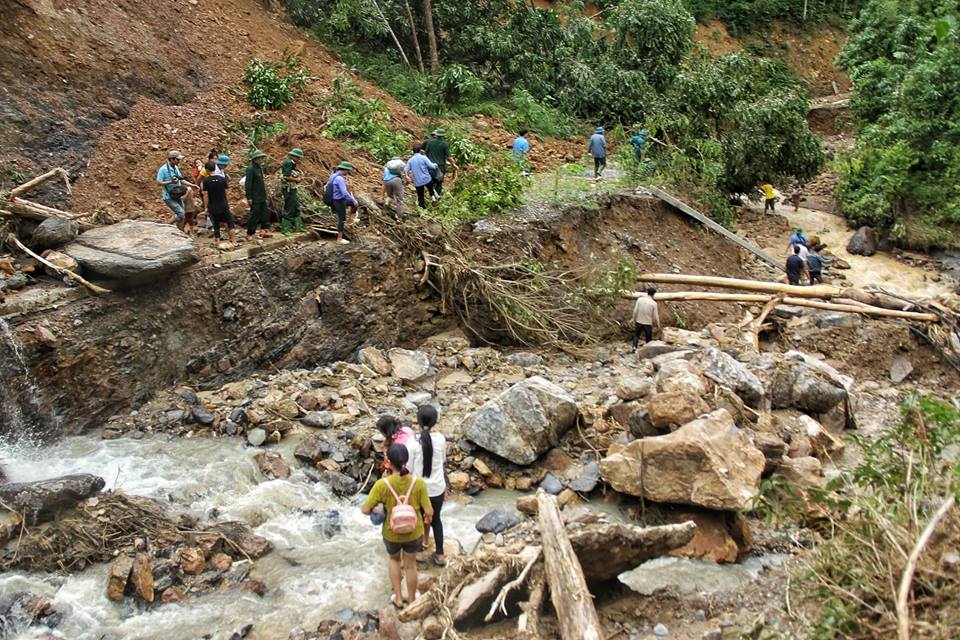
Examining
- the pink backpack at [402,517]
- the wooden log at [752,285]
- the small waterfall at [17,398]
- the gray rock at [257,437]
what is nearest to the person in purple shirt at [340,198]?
the gray rock at [257,437]

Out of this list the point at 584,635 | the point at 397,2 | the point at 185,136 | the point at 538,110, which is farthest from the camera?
the point at 397,2

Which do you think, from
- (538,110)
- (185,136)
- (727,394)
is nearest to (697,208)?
(538,110)

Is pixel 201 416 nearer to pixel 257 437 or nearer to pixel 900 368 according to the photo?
pixel 257 437

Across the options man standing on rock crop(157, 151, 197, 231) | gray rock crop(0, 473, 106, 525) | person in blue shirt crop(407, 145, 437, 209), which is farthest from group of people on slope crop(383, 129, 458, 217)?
gray rock crop(0, 473, 106, 525)

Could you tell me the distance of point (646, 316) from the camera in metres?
10.3

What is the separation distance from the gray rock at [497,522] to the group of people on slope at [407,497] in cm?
74

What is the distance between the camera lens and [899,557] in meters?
3.59

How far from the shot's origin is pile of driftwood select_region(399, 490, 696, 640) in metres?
4.37

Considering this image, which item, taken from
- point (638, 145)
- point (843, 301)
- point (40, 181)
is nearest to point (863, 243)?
point (843, 301)

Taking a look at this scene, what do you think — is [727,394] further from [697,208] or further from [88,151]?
[88,151]

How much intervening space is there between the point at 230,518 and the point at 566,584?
10.8 ft

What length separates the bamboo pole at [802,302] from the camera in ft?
36.8

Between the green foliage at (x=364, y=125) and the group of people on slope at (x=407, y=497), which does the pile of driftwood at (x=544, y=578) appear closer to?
the group of people on slope at (x=407, y=497)

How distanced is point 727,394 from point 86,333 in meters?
6.70
